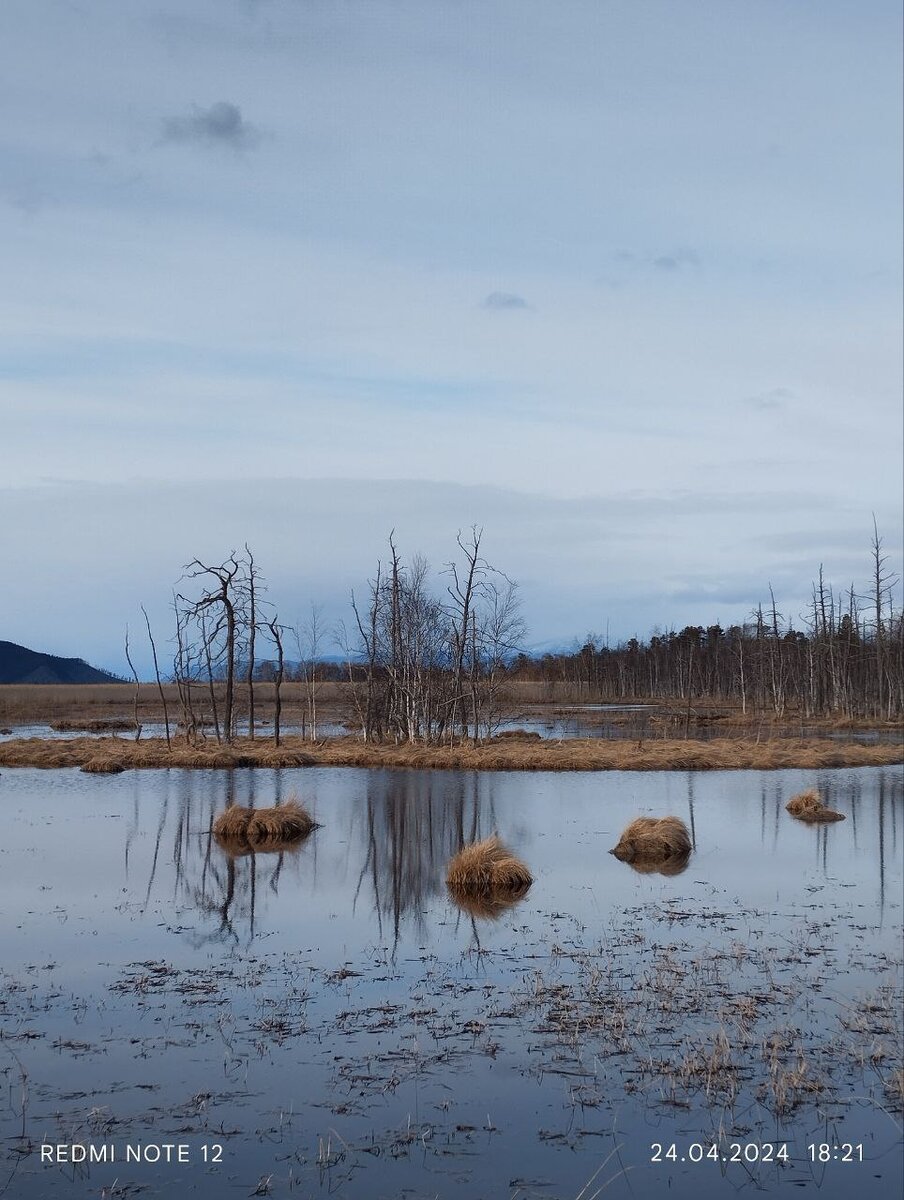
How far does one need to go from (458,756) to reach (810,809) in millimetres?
17929

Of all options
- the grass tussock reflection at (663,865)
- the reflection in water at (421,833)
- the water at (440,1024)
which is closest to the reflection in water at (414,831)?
the reflection in water at (421,833)

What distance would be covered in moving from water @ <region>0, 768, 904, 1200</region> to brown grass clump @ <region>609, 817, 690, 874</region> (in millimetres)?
630

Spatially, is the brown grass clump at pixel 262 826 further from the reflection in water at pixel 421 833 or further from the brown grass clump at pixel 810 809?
the brown grass clump at pixel 810 809

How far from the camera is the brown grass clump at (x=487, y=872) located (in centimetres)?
1995

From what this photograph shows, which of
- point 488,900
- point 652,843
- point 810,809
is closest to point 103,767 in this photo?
point 652,843

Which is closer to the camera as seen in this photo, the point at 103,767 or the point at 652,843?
the point at 652,843

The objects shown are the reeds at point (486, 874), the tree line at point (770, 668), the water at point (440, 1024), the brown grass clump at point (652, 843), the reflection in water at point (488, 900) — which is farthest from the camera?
the tree line at point (770, 668)

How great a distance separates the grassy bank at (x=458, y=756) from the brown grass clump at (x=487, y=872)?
2365 centimetres

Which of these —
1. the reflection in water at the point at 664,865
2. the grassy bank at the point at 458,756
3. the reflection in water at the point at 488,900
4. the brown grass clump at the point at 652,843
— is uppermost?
the grassy bank at the point at 458,756

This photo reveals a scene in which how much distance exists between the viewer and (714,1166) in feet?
28.5

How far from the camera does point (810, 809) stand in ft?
98.0

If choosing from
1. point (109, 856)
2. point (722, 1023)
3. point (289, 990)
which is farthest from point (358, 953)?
point (109, 856)

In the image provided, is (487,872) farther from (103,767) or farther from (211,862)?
(103,767)

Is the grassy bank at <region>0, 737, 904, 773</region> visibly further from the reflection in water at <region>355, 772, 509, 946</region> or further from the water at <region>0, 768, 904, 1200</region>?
the water at <region>0, 768, 904, 1200</region>
